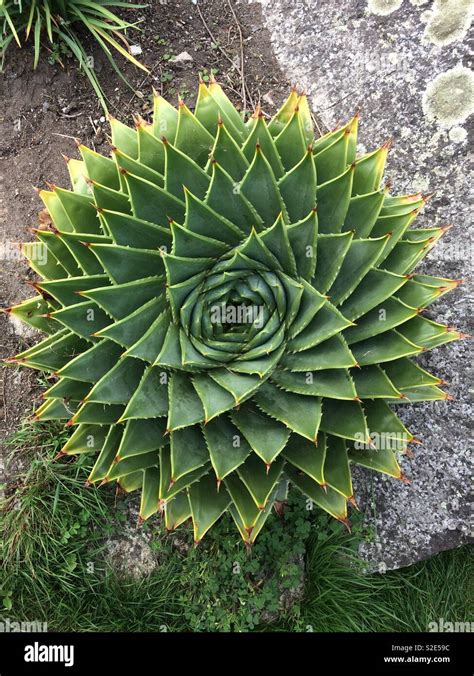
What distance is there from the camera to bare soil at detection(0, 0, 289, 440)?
3742mm

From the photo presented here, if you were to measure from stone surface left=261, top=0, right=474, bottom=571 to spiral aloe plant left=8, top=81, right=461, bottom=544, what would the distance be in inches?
35.7

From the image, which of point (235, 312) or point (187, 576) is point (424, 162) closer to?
point (235, 312)

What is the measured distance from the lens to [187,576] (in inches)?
133

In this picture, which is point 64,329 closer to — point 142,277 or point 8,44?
point 142,277

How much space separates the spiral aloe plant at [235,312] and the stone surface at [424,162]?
91 cm

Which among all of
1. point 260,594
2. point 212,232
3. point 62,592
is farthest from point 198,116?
point 62,592

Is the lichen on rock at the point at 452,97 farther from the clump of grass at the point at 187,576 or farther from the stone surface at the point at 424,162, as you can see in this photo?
the clump of grass at the point at 187,576

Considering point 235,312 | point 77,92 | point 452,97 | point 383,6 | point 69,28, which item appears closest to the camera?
point 235,312

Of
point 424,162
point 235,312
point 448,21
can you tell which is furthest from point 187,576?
point 448,21

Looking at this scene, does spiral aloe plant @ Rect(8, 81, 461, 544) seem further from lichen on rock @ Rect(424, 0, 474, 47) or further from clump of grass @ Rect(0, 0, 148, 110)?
clump of grass @ Rect(0, 0, 148, 110)

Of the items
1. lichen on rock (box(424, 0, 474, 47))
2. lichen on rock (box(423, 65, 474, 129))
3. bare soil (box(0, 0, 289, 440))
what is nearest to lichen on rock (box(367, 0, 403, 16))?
lichen on rock (box(424, 0, 474, 47))

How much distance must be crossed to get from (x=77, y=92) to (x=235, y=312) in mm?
2473

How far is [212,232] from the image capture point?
6.57 ft

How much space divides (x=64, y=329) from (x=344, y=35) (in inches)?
91.6
